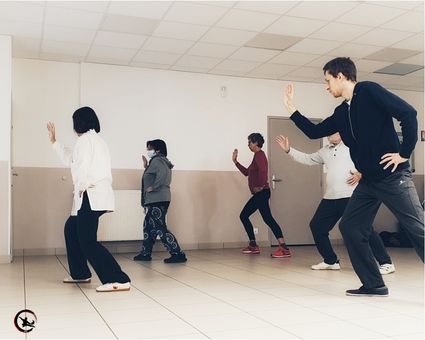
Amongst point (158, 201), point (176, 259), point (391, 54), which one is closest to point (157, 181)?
point (158, 201)

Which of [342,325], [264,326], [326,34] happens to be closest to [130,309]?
[264,326]

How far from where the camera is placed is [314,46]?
20.6 feet

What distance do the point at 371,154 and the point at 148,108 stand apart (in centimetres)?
464

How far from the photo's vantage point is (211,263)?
18.1ft

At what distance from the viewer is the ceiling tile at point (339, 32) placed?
5.57 m

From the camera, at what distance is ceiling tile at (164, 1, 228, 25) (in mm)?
4953

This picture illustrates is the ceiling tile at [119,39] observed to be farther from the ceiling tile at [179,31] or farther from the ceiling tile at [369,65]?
the ceiling tile at [369,65]

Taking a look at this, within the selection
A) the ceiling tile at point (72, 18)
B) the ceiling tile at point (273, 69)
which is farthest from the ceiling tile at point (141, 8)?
the ceiling tile at point (273, 69)

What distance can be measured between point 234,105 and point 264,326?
549cm

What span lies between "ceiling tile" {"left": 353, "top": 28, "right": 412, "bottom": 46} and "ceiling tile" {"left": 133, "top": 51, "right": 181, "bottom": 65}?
2.45m

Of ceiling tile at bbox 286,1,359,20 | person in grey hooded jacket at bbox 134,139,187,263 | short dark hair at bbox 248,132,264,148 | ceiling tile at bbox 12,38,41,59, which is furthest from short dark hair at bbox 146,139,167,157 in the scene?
ceiling tile at bbox 286,1,359,20

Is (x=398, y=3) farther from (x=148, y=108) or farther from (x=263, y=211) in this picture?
(x=148, y=108)

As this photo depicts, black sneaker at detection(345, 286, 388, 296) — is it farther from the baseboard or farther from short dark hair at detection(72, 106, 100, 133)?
the baseboard

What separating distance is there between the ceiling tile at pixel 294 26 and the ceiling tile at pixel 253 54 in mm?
709
